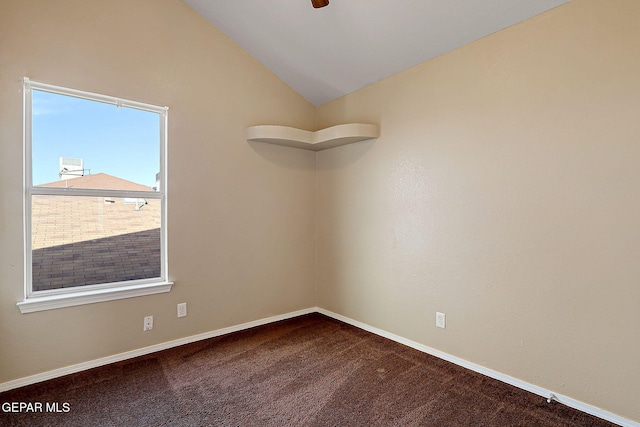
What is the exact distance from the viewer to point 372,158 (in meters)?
3.19

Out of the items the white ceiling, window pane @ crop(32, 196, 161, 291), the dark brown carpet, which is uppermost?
Result: the white ceiling

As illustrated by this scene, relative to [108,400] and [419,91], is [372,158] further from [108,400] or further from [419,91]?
[108,400]

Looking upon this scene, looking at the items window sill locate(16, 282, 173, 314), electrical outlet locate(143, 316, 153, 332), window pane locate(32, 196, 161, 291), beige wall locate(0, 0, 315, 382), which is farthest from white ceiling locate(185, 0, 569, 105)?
electrical outlet locate(143, 316, 153, 332)

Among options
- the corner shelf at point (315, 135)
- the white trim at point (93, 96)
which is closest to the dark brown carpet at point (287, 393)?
the corner shelf at point (315, 135)

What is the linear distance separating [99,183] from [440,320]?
3.01 metres

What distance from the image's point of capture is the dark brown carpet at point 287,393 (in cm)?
187

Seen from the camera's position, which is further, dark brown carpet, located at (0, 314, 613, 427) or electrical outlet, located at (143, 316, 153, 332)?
electrical outlet, located at (143, 316, 153, 332)

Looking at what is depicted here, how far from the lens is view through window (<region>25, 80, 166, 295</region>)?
7.61 ft

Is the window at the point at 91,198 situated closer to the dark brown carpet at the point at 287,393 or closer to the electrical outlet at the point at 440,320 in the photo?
the dark brown carpet at the point at 287,393

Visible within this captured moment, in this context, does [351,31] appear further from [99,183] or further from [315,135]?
[99,183]

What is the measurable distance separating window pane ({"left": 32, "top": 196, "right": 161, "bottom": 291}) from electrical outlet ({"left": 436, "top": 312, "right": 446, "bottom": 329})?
97.0 inches

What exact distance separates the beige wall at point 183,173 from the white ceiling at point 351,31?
259mm

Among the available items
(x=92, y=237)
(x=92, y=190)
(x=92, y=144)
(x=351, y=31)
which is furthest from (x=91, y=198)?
(x=351, y=31)

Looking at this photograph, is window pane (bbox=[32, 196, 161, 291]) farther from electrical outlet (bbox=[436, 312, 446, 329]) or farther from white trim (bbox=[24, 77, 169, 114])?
electrical outlet (bbox=[436, 312, 446, 329])
